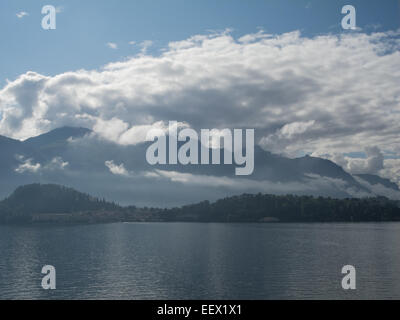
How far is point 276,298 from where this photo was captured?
302 feet

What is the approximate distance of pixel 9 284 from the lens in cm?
11038

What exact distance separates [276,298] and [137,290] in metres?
35.9
